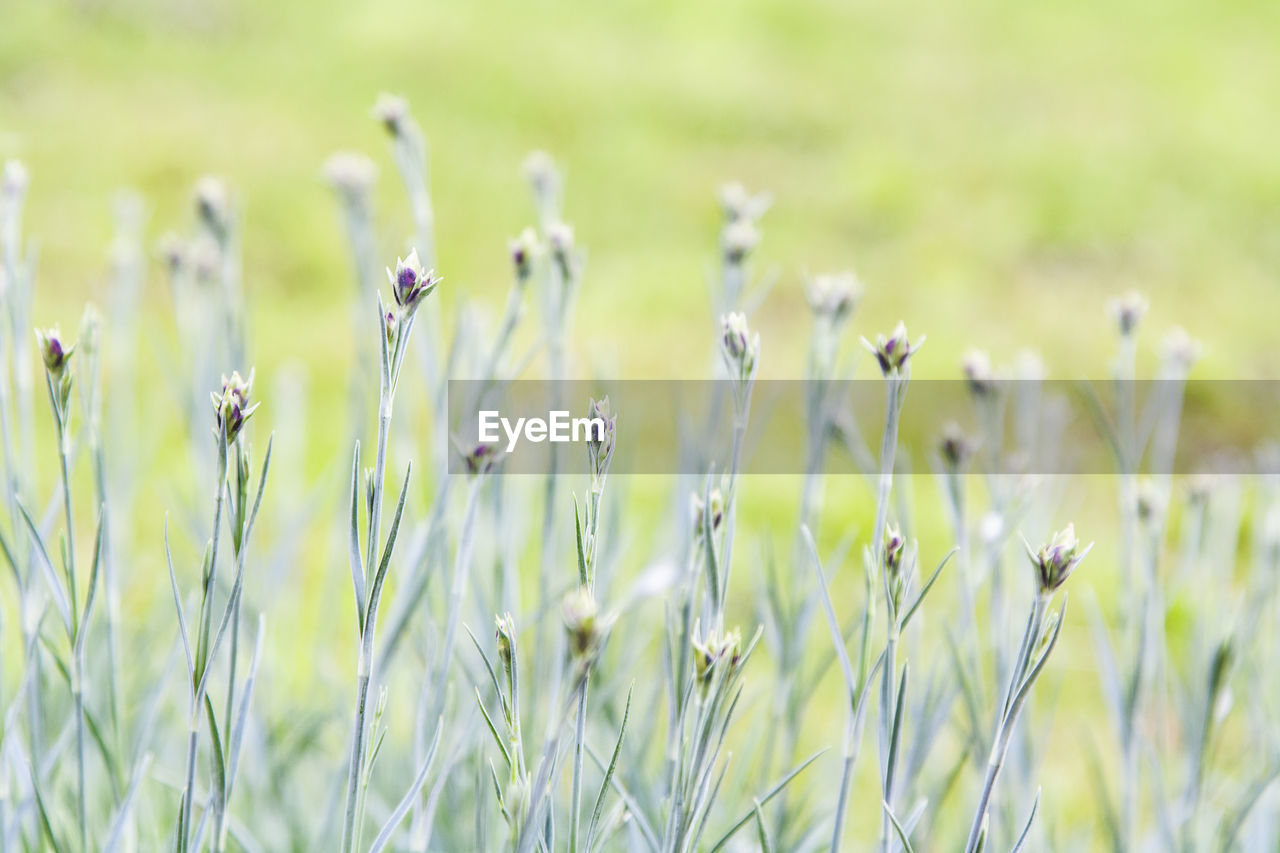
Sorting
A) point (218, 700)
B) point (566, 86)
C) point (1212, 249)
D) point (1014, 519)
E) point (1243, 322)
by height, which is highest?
point (566, 86)

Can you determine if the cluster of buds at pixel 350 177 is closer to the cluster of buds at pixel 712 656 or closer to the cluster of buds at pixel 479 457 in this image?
the cluster of buds at pixel 479 457

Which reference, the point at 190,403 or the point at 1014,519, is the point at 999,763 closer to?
the point at 1014,519

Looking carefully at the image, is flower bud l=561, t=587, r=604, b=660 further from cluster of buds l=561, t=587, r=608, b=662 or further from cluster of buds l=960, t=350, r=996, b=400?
cluster of buds l=960, t=350, r=996, b=400

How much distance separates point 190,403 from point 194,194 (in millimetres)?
121

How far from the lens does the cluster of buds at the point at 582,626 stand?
189mm

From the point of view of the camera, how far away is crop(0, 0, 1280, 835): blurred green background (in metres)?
2.06

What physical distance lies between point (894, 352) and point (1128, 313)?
20 centimetres

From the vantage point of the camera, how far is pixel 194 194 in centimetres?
48

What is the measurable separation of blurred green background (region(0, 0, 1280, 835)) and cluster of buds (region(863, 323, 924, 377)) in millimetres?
1274

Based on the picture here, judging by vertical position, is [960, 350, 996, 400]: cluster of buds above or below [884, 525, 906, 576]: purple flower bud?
above

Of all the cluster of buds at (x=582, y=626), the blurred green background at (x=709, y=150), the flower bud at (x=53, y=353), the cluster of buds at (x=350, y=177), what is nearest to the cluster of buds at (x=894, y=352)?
the cluster of buds at (x=582, y=626)

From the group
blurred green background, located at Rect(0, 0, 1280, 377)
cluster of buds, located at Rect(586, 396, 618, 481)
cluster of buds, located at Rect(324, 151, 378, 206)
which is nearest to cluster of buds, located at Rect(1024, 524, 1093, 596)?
cluster of buds, located at Rect(586, 396, 618, 481)

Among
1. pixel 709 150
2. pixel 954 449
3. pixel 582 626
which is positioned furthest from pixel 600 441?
pixel 709 150

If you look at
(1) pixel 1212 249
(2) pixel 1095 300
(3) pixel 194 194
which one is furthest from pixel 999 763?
(1) pixel 1212 249
